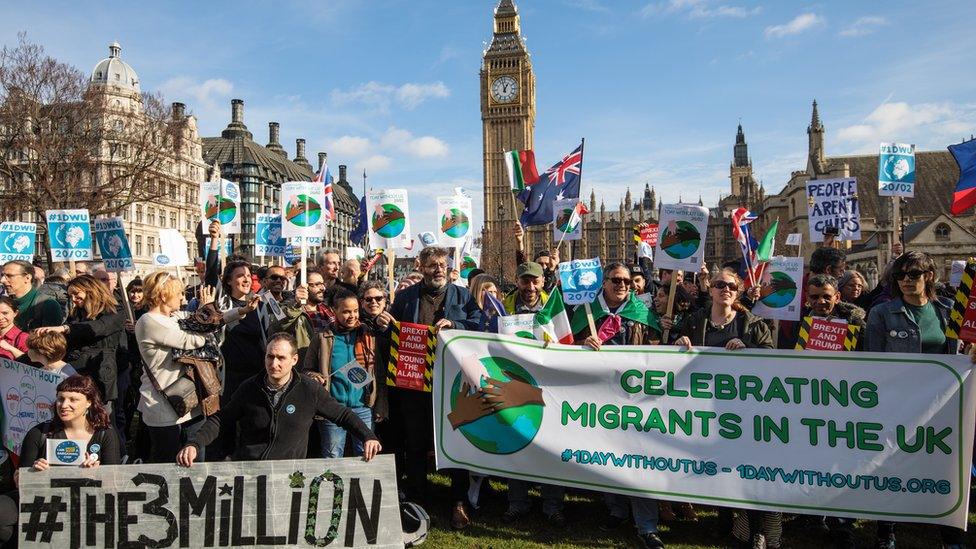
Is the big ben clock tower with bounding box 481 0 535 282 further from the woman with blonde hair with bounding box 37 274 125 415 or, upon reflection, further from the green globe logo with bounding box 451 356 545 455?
the green globe logo with bounding box 451 356 545 455

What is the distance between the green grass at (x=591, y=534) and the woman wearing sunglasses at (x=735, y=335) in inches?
9.6

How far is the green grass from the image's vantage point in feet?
16.6

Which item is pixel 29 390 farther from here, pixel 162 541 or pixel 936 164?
pixel 936 164

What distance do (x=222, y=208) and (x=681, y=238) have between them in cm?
872

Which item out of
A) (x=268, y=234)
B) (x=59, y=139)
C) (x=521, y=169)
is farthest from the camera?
(x=59, y=139)

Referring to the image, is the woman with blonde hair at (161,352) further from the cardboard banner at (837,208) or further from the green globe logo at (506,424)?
the cardboard banner at (837,208)

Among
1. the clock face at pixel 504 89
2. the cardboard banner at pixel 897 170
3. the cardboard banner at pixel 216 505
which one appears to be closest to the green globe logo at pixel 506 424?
the cardboard banner at pixel 216 505

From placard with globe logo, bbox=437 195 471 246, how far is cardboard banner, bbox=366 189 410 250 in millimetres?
545

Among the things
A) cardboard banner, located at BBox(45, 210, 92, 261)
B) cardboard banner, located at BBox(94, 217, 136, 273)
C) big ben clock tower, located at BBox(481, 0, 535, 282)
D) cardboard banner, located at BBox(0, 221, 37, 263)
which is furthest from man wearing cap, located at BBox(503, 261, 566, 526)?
big ben clock tower, located at BBox(481, 0, 535, 282)

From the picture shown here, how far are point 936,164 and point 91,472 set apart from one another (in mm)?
77917

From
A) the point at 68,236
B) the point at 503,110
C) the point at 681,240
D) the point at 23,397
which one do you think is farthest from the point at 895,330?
the point at 503,110

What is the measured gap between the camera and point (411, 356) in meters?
5.68

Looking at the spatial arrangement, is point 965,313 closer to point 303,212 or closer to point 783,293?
point 783,293

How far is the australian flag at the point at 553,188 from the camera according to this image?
10.1m
